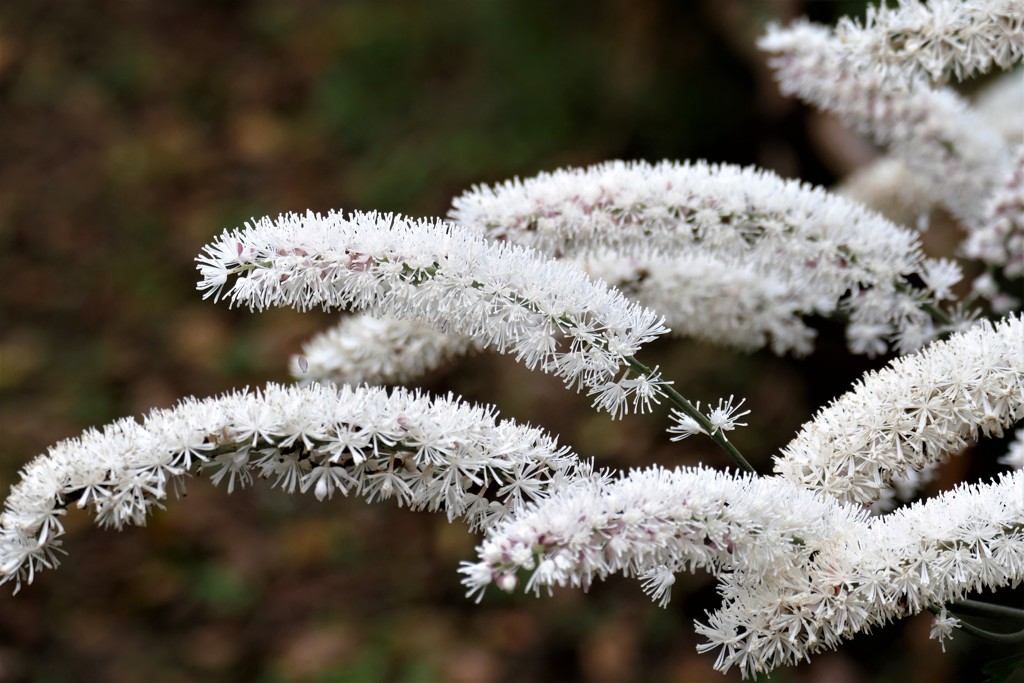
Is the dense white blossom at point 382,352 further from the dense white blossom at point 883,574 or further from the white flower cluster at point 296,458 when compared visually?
the dense white blossom at point 883,574

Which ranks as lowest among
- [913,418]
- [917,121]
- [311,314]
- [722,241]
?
[913,418]

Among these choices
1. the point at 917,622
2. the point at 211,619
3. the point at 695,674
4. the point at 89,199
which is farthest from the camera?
the point at 89,199

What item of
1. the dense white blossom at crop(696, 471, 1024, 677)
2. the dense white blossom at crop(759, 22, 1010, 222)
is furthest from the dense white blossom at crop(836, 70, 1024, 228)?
the dense white blossom at crop(696, 471, 1024, 677)

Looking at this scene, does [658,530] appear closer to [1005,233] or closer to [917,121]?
[1005,233]

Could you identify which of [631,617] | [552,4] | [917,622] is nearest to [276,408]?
[917,622]

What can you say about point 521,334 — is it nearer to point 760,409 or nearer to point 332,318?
point 760,409

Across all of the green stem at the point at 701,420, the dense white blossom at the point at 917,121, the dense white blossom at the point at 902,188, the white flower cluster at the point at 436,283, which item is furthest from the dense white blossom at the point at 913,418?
the dense white blossom at the point at 902,188

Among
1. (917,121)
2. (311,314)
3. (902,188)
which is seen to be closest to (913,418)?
(917,121)
